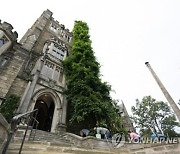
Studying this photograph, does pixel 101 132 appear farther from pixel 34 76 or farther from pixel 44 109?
pixel 44 109

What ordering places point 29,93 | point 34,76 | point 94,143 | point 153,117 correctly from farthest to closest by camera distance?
point 153,117
point 34,76
point 29,93
point 94,143

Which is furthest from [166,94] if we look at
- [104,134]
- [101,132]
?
[101,132]

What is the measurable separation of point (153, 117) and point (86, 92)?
1780cm

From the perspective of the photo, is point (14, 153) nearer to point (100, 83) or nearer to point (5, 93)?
point (5, 93)

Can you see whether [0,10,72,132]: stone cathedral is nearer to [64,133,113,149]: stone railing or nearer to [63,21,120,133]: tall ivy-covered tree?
[63,21,120,133]: tall ivy-covered tree

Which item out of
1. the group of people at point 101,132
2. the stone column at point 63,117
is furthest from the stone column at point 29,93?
the group of people at point 101,132

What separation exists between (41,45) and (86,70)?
7.55 meters

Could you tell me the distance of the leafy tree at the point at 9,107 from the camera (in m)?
8.56

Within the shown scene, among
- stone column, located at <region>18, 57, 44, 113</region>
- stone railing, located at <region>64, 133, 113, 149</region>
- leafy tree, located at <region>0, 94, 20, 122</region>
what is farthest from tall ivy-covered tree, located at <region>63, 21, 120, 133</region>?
leafy tree, located at <region>0, 94, 20, 122</region>

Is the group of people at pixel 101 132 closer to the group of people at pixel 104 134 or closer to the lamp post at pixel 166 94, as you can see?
the group of people at pixel 104 134

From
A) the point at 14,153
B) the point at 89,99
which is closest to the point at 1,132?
the point at 14,153

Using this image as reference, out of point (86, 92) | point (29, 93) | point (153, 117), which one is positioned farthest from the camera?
point (153, 117)

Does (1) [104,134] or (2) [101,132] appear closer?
(1) [104,134]

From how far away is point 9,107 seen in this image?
893 centimetres
